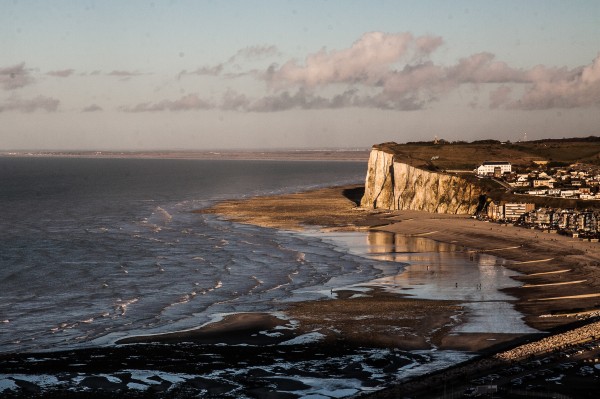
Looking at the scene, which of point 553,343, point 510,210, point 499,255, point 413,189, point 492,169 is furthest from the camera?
point 492,169

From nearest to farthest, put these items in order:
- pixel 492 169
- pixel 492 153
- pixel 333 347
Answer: pixel 333 347
pixel 492 169
pixel 492 153

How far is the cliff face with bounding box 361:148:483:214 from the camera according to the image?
124 meters

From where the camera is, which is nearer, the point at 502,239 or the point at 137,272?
the point at 137,272

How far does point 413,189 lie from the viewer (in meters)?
132

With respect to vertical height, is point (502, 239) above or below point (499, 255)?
above

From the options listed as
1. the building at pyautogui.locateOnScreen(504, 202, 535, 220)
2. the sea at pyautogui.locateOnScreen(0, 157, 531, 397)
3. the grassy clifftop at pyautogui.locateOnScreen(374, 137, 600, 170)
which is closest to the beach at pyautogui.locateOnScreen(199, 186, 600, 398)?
the sea at pyautogui.locateOnScreen(0, 157, 531, 397)

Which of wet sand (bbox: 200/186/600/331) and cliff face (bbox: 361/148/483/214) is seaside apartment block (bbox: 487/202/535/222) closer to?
wet sand (bbox: 200/186/600/331)

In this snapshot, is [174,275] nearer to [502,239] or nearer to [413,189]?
[502,239]

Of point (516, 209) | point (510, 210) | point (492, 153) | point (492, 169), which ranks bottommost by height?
point (510, 210)

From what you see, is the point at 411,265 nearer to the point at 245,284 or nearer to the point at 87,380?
the point at 245,284

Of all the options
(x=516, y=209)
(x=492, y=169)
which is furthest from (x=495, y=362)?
(x=492, y=169)

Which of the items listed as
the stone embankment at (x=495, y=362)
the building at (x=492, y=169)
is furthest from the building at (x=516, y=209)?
the stone embankment at (x=495, y=362)

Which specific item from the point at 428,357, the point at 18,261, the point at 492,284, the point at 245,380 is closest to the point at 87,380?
the point at 245,380

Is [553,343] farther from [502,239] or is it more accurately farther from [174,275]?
[502,239]
